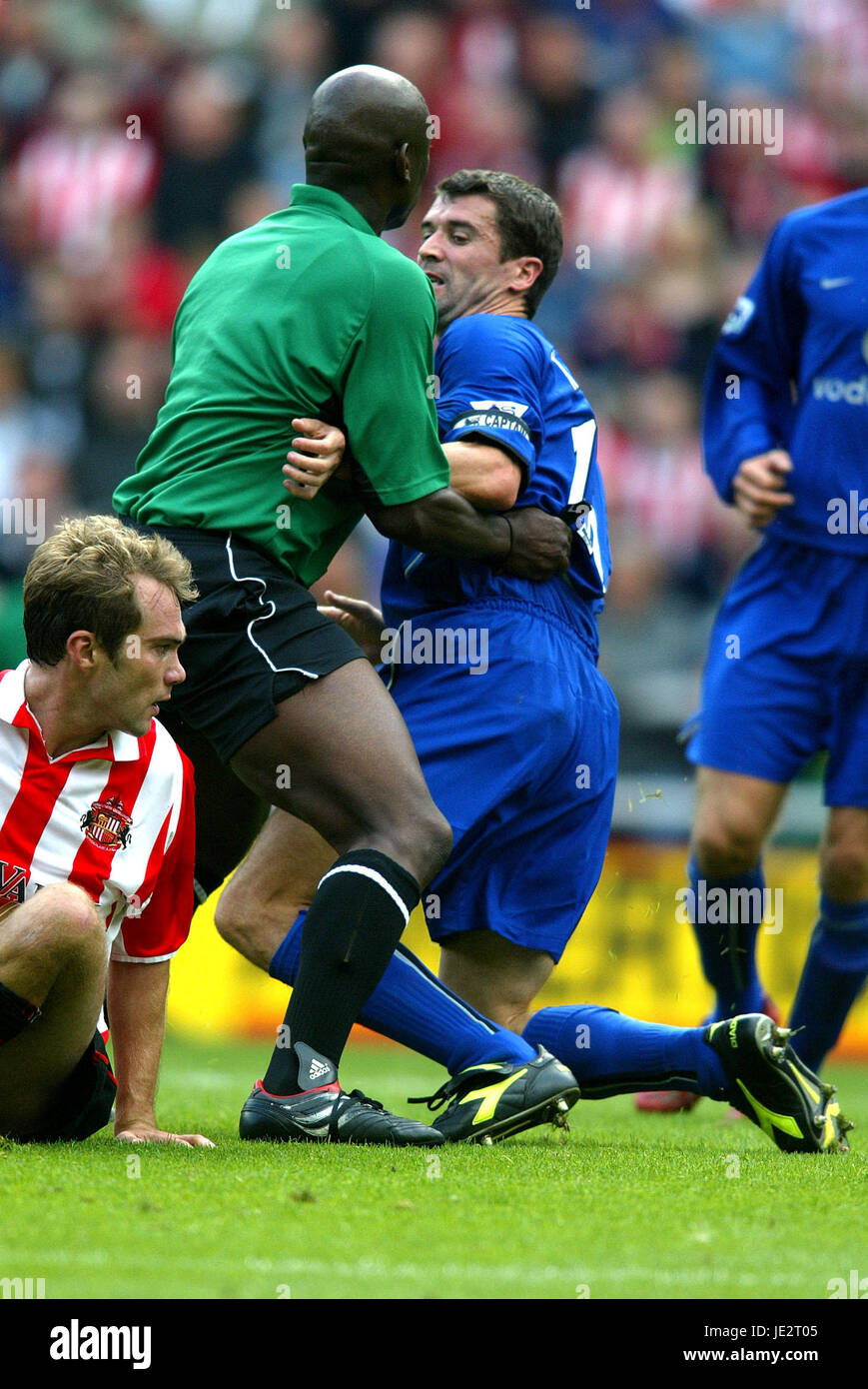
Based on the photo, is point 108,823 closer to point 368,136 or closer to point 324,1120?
point 324,1120

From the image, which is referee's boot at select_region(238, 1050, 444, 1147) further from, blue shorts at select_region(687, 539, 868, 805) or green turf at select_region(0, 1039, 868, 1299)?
blue shorts at select_region(687, 539, 868, 805)

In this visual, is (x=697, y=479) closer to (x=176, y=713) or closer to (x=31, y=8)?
(x=31, y=8)

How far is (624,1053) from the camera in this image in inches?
146

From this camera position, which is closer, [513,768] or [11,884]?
[11,884]

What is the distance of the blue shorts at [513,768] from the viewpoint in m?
3.89

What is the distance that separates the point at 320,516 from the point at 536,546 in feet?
1.84

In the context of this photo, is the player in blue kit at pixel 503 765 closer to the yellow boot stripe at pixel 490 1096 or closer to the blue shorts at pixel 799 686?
the yellow boot stripe at pixel 490 1096

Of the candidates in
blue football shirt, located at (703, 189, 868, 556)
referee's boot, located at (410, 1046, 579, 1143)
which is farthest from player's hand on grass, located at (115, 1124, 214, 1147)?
blue football shirt, located at (703, 189, 868, 556)

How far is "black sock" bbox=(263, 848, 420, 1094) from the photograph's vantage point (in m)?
3.29

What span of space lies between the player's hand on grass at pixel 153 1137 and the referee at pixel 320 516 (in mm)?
105

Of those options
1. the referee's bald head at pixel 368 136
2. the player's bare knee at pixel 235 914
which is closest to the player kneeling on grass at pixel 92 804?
the player's bare knee at pixel 235 914

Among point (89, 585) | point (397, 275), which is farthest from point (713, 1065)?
point (397, 275)

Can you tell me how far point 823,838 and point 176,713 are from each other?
2055mm

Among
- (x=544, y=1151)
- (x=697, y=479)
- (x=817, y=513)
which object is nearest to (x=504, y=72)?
(x=697, y=479)
